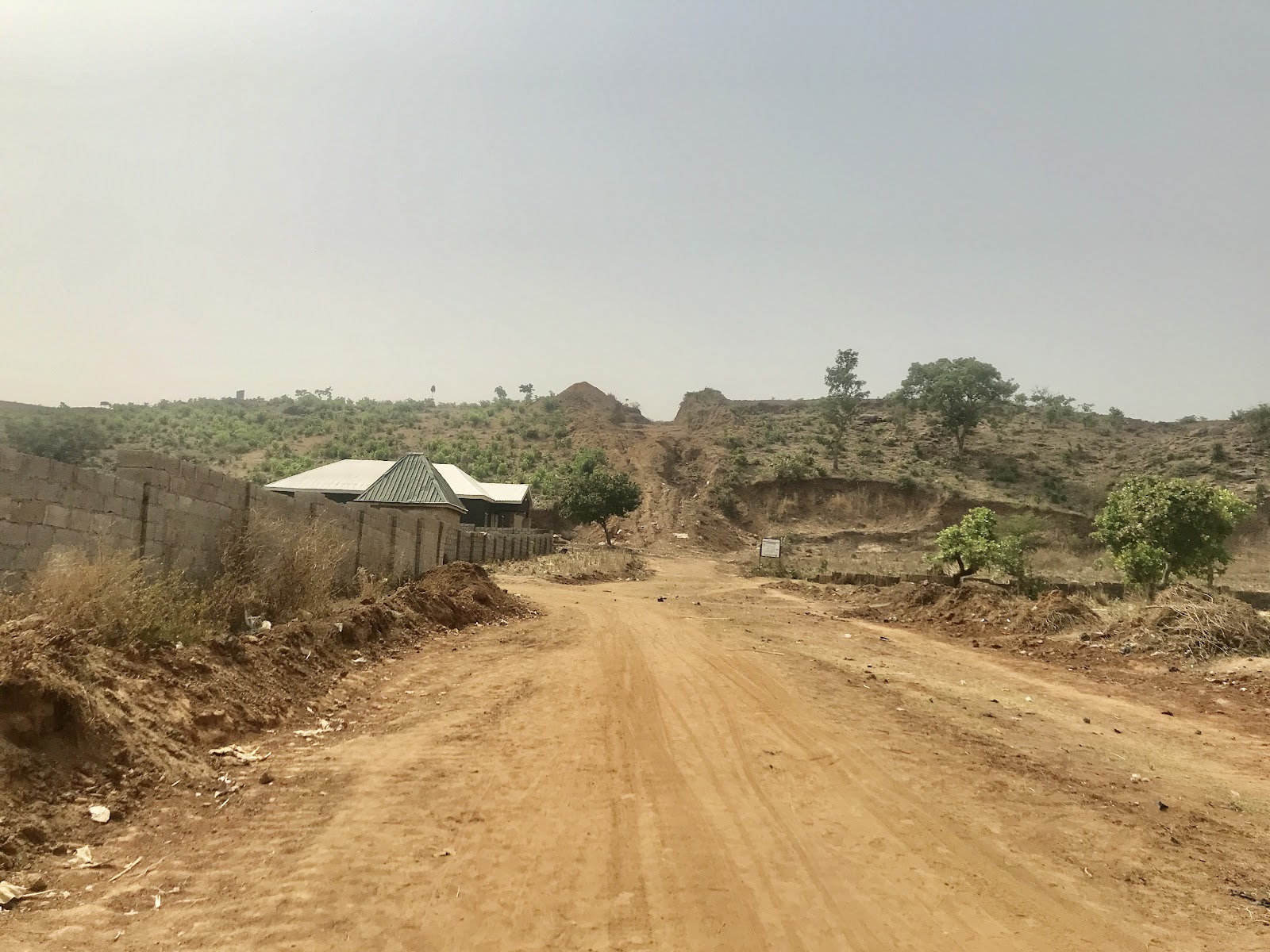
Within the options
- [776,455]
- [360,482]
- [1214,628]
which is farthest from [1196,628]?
[776,455]

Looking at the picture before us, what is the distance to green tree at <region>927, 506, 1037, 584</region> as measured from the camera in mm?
21666

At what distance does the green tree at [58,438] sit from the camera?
46906 mm

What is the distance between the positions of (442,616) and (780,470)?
158 ft

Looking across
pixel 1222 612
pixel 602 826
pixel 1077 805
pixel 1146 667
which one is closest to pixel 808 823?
pixel 602 826

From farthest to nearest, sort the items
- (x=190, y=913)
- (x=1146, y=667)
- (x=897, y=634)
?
(x=897, y=634) < (x=1146, y=667) < (x=190, y=913)

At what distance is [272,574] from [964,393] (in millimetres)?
61879

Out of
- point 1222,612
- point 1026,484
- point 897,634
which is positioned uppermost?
point 1026,484

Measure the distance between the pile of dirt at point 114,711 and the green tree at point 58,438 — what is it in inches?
1777

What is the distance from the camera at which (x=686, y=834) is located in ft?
17.2

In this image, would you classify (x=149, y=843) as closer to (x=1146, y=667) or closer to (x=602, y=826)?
(x=602, y=826)

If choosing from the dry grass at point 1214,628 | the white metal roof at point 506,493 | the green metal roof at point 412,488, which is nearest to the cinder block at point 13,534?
the dry grass at point 1214,628

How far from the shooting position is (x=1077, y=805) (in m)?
6.18

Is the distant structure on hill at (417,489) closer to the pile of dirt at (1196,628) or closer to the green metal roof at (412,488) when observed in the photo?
the green metal roof at (412,488)

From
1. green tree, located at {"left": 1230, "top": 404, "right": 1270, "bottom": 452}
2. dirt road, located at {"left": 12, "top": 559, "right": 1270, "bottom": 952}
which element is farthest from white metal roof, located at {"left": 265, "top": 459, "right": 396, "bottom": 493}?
green tree, located at {"left": 1230, "top": 404, "right": 1270, "bottom": 452}
